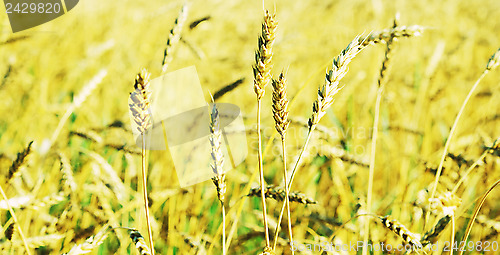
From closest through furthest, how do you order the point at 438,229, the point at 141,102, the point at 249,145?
the point at 141,102, the point at 438,229, the point at 249,145

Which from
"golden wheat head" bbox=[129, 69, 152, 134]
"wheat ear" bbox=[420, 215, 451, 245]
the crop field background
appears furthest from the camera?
the crop field background

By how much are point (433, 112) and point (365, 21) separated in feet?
4.79

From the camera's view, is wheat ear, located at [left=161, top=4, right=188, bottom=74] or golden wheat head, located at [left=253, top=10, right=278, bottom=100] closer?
golden wheat head, located at [left=253, top=10, right=278, bottom=100]

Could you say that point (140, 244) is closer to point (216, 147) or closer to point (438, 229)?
point (216, 147)

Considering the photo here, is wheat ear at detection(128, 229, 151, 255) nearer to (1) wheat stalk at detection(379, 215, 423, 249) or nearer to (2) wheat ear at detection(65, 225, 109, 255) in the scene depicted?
(2) wheat ear at detection(65, 225, 109, 255)

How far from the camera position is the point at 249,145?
1.66 m

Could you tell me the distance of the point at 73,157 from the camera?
4.75 feet

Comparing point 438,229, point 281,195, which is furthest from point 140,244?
point 438,229

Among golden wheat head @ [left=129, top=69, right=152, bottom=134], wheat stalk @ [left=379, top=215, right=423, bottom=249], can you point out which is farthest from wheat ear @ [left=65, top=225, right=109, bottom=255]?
wheat stalk @ [left=379, top=215, right=423, bottom=249]

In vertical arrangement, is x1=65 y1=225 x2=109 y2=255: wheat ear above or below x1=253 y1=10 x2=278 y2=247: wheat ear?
below

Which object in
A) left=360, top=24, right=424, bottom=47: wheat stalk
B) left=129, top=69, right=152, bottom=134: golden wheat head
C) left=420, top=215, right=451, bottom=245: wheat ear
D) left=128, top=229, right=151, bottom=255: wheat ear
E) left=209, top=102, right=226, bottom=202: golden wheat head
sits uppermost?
left=360, top=24, right=424, bottom=47: wheat stalk

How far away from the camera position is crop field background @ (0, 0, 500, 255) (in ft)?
2.89

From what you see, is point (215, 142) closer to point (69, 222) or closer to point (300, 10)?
point (69, 222)

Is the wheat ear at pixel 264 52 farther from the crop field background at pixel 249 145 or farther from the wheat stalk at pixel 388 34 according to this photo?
the wheat stalk at pixel 388 34
